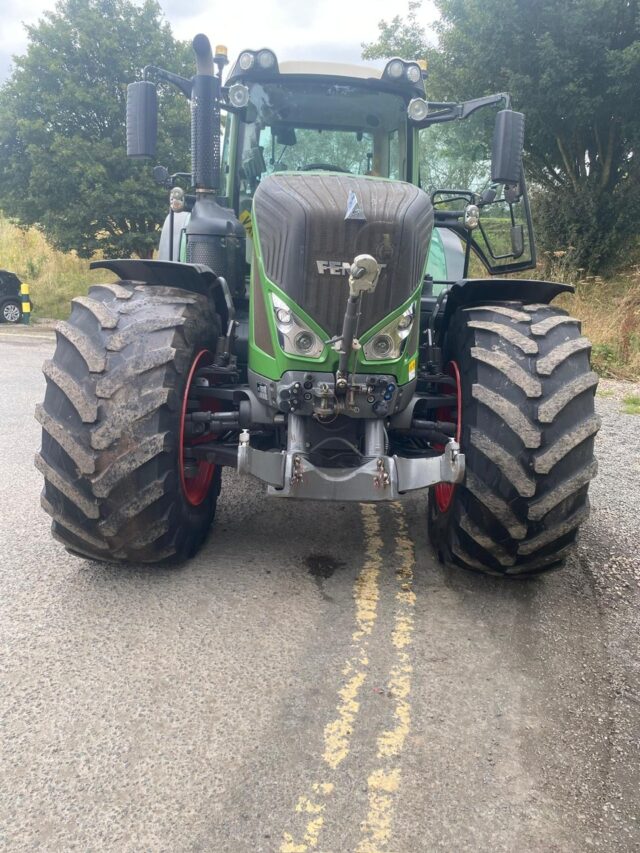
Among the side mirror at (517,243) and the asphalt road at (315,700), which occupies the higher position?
the side mirror at (517,243)

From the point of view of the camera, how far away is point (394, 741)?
7.87 ft

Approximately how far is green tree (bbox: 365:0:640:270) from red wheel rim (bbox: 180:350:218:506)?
12.4 meters

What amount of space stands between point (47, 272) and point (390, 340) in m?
19.0

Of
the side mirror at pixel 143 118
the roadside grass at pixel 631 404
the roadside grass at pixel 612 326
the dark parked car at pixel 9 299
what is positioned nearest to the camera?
the side mirror at pixel 143 118

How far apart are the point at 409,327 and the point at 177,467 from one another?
1282 mm

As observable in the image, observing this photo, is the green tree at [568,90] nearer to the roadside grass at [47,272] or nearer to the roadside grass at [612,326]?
the roadside grass at [612,326]

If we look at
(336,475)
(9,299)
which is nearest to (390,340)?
(336,475)

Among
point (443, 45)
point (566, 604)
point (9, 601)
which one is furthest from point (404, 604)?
point (443, 45)

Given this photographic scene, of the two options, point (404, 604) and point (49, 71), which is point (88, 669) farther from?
point (49, 71)

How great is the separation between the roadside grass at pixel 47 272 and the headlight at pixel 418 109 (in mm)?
14679

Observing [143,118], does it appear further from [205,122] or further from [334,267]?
[334,267]

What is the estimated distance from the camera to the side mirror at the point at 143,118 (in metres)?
3.97

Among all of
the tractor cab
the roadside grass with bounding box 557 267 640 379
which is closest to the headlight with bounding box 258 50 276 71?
the tractor cab

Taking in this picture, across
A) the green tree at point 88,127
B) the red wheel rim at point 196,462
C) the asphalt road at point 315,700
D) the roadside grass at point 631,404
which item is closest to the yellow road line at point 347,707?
the asphalt road at point 315,700
